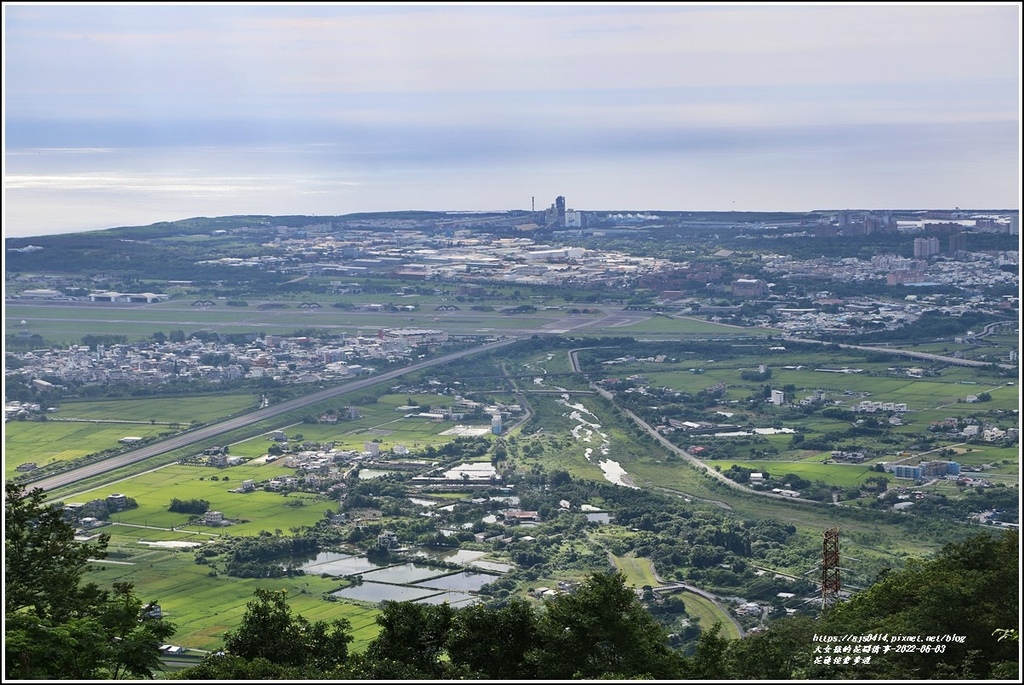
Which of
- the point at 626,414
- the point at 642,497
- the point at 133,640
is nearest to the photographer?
the point at 133,640

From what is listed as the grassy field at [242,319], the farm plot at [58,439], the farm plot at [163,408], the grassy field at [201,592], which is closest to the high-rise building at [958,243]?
the grassy field at [242,319]

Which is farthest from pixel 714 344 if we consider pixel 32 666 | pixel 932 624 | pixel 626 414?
pixel 32 666

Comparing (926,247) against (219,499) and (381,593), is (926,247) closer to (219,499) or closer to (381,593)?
(219,499)

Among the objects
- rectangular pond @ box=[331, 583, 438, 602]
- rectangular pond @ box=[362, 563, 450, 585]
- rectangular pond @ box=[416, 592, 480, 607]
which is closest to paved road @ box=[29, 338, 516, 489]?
Result: rectangular pond @ box=[362, 563, 450, 585]

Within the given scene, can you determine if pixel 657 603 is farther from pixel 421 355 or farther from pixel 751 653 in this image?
pixel 421 355

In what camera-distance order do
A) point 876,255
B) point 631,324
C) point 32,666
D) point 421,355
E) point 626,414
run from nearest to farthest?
point 32,666 < point 626,414 < point 421,355 < point 631,324 < point 876,255

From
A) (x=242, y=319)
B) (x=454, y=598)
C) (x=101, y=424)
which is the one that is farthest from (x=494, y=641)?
(x=242, y=319)

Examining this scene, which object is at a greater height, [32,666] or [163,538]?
[32,666]

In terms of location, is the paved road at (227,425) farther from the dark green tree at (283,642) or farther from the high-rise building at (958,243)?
the high-rise building at (958,243)
